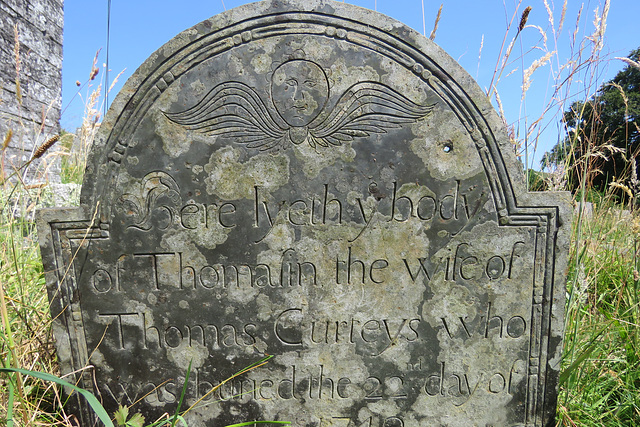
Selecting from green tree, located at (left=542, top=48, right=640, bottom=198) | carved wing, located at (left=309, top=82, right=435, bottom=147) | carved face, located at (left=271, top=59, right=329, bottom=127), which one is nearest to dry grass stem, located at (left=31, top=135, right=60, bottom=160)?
carved face, located at (left=271, top=59, right=329, bottom=127)

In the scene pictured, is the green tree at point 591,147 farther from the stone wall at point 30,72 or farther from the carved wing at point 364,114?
the stone wall at point 30,72

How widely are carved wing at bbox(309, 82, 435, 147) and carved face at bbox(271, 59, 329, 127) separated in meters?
0.06

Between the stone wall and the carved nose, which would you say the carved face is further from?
the stone wall

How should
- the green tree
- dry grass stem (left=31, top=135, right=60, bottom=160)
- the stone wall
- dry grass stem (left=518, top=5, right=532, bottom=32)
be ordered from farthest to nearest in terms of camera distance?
the stone wall
the green tree
dry grass stem (left=518, top=5, right=532, bottom=32)
dry grass stem (left=31, top=135, right=60, bottom=160)

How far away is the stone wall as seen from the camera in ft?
14.3

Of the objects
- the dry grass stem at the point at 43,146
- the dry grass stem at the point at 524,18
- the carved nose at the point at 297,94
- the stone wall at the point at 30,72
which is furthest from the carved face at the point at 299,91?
the stone wall at the point at 30,72

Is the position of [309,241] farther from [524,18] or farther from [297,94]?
[524,18]

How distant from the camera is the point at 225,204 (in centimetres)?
185

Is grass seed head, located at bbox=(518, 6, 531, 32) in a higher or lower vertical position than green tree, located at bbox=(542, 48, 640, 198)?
higher

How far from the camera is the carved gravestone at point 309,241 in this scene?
5.90 feet

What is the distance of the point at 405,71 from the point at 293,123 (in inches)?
21.4

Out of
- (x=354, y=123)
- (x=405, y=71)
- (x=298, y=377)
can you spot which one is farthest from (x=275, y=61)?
(x=298, y=377)

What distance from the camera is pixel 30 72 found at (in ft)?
15.8

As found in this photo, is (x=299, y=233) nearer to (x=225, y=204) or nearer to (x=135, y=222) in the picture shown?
(x=225, y=204)
